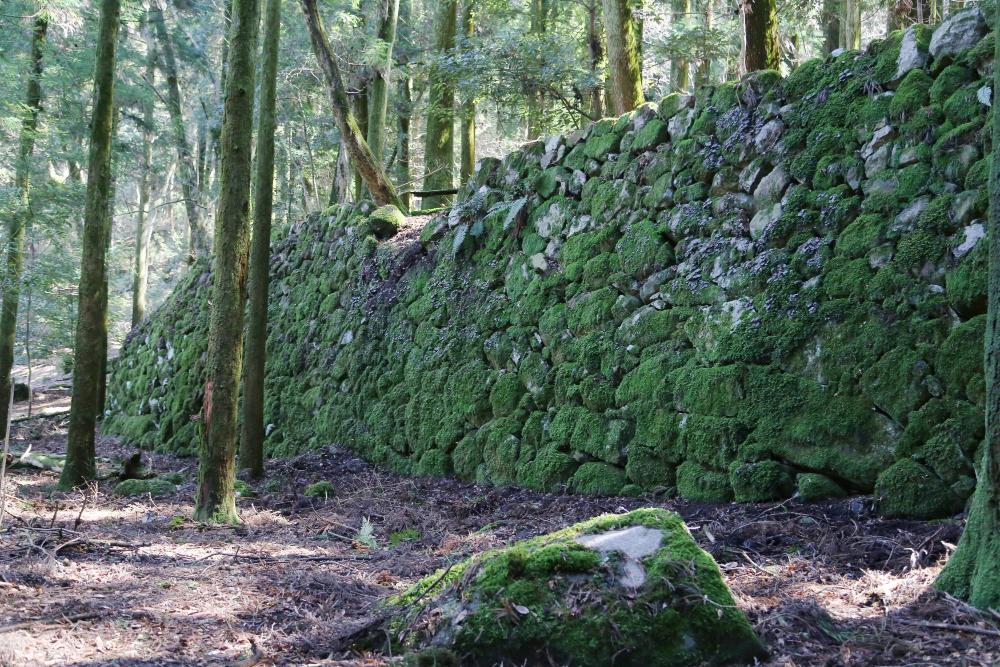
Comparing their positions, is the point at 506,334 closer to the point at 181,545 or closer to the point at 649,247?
the point at 649,247

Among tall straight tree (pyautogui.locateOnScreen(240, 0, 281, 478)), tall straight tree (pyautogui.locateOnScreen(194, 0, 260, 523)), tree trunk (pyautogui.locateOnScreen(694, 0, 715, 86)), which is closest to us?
tall straight tree (pyautogui.locateOnScreen(194, 0, 260, 523))

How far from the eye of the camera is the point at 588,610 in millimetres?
2635

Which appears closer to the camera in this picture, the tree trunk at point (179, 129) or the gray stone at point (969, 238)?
the gray stone at point (969, 238)

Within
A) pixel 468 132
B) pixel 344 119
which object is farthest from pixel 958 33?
pixel 468 132

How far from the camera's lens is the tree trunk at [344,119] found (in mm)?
9500

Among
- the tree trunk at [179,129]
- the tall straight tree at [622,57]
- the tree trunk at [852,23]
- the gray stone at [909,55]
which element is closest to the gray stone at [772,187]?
the gray stone at [909,55]

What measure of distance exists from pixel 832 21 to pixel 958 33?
9360mm

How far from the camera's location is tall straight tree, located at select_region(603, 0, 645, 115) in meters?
8.18

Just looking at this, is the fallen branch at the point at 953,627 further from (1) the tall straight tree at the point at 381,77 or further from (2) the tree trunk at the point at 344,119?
(1) the tall straight tree at the point at 381,77

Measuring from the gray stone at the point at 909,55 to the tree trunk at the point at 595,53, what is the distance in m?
5.63

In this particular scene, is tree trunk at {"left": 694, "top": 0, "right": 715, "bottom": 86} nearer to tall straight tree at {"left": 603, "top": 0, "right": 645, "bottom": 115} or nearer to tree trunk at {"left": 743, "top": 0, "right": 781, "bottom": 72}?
tall straight tree at {"left": 603, "top": 0, "right": 645, "bottom": 115}

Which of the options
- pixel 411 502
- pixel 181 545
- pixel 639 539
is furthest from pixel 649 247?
pixel 181 545

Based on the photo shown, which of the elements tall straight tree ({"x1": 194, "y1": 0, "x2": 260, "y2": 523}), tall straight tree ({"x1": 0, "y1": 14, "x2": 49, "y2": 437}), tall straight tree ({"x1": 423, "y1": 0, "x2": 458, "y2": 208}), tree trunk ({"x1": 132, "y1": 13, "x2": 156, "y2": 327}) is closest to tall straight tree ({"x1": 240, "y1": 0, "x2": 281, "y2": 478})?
tall straight tree ({"x1": 194, "y1": 0, "x2": 260, "y2": 523})

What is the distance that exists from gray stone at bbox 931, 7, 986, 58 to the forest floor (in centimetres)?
283
